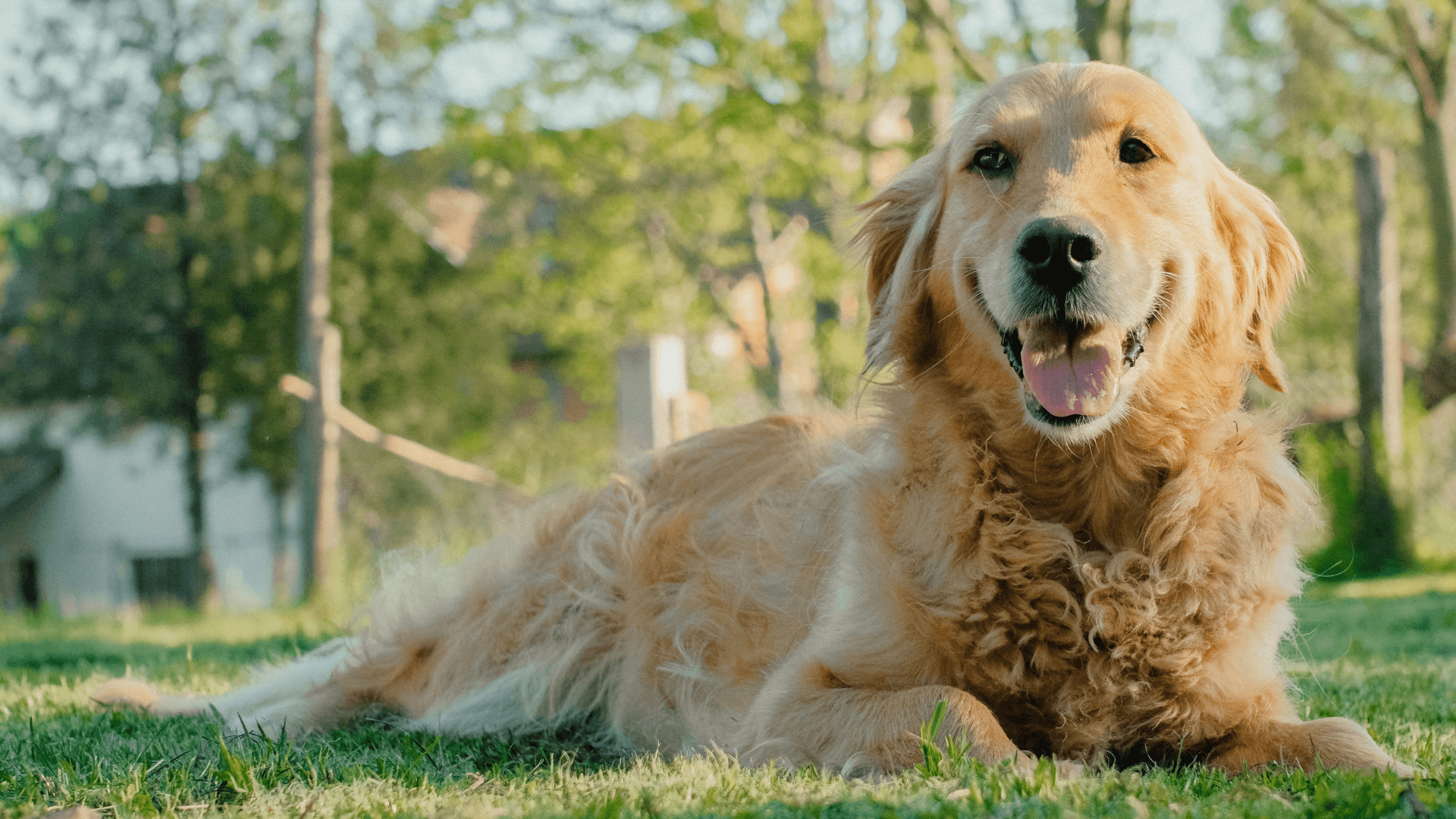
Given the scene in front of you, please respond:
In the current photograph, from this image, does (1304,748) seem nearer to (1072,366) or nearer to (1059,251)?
(1072,366)

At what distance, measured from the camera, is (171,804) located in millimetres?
2098

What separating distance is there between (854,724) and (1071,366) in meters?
1.01

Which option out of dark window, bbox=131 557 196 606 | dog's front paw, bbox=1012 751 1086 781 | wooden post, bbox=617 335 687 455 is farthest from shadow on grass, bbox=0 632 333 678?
dark window, bbox=131 557 196 606

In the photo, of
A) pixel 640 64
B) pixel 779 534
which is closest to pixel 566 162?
pixel 640 64

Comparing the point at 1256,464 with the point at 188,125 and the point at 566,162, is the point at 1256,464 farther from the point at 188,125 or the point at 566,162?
the point at 188,125

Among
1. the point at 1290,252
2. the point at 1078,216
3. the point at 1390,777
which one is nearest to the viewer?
the point at 1390,777

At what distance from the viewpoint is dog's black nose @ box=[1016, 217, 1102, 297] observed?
97.8 inches

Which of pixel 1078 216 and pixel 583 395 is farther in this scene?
pixel 583 395

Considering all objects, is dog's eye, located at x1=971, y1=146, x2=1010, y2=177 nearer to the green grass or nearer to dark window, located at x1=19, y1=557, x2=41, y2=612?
the green grass

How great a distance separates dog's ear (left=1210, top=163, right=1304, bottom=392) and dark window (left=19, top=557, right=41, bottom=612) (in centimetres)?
2764

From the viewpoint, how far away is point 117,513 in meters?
26.3

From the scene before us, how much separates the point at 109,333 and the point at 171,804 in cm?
2083

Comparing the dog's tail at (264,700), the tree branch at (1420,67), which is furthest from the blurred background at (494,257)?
the dog's tail at (264,700)

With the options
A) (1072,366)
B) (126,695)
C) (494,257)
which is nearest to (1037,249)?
(1072,366)
